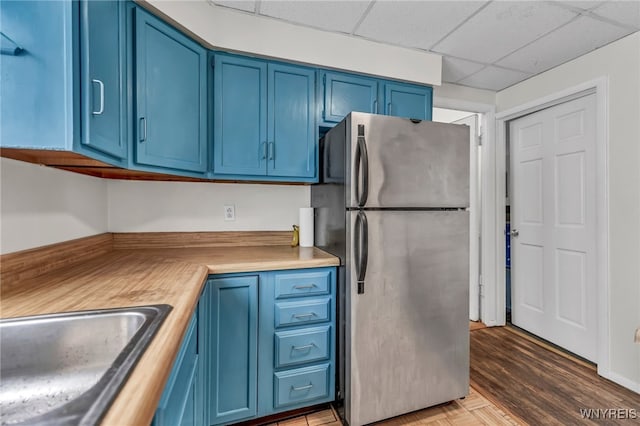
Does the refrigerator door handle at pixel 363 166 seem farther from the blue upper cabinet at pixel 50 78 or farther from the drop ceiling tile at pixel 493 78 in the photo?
the drop ceiling tile at pixel 493 78

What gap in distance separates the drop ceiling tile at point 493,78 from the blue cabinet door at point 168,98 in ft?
7.31

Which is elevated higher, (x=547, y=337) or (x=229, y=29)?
(x=229, y=29)

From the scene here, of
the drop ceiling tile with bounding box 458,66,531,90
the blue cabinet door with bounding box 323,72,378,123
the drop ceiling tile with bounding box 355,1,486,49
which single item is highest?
the drop ceiling tile with bounding box 458,66,531,90

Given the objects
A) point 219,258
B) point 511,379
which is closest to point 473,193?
point 511,379

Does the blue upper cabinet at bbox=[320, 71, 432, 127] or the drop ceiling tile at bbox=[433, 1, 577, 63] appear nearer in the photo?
the drop ceiling tile at bbox=[433, 1, 577, 63]

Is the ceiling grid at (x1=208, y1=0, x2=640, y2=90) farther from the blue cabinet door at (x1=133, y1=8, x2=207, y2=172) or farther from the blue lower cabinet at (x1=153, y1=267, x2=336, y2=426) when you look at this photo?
the blue lower cabinet at (x1=153, y1=267, x2=336, y2=426)

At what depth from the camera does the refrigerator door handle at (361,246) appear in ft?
4.75

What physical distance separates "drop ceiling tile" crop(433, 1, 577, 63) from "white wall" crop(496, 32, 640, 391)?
1.80 ft

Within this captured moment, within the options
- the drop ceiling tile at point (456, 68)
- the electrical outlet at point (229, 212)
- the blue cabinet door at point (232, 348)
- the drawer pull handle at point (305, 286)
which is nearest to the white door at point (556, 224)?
the drop ceiling tile at point (456, 68)

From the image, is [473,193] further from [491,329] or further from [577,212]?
[491,329]

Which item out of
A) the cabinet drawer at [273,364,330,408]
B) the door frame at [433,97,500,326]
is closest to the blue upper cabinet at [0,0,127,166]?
the cabinet drawer at [273,364,330,408]

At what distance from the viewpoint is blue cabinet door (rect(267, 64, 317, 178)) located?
73.1 inches

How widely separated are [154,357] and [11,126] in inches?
30.9

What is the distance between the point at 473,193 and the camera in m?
2.89
